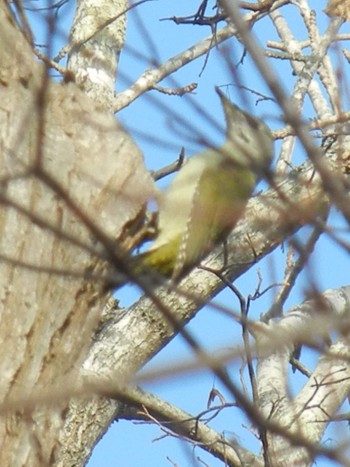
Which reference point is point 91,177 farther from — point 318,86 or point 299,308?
point 318,86

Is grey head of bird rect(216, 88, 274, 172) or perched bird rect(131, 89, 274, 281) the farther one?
perched bird rect(131, 89, 274, 281)

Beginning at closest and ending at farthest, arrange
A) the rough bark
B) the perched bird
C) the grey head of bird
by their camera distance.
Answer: the grey head of bird < the rough bark < the perched bird

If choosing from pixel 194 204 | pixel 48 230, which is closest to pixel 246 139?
pixel 194 204

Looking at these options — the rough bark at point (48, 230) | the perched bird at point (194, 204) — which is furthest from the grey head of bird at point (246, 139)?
the rough bark at point (48, 230)

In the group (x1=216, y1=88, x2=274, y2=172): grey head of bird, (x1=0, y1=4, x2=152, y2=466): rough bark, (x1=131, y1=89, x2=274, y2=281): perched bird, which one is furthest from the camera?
(x1=131, y1=89, x2=274, y2=281): perched bird

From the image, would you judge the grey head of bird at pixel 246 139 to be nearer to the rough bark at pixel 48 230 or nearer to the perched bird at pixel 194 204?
the perched bird at pixel 194 204

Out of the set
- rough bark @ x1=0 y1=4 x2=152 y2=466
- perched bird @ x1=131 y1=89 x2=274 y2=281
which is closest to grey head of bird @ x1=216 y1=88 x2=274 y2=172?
perched bird @ x1=131 y1=89 x2=274 y2=281

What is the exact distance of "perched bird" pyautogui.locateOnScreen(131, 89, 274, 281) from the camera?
2.97 metres

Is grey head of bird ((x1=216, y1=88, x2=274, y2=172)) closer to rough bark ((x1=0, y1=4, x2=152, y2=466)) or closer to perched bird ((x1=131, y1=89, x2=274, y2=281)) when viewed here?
perched bird ((x1=131, y1=89, x2=274, y2=281))

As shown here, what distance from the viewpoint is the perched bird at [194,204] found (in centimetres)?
297

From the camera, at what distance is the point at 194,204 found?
327 cm

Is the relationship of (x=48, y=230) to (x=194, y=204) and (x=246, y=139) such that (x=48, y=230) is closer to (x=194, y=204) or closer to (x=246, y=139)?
(x=246, y=139)

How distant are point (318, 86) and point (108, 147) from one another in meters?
3.47

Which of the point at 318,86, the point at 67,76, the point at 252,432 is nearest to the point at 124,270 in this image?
the point at 67,76
